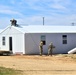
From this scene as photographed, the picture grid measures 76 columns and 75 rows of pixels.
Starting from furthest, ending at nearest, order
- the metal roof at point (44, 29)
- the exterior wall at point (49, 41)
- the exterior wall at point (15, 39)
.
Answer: the metal roof at point (44, 29)
the exterior wall at point (15, 39)
the exterior wall at point (49, 41)

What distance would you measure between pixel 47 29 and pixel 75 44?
388 centimetres

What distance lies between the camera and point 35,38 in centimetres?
3838

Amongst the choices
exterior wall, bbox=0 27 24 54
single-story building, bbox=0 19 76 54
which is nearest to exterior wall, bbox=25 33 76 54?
single-story building, bbox=0 19 76 54

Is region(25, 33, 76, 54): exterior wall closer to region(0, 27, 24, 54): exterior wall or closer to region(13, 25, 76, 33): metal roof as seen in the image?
region(13, 25, 76, 33): metal roof

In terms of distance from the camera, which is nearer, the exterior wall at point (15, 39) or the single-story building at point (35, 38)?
the single-story building at point (35, 38)

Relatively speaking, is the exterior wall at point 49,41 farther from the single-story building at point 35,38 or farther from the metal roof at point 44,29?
the metal roof at point 44,29

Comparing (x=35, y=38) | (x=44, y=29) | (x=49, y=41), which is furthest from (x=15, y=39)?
(x=49, y=41)

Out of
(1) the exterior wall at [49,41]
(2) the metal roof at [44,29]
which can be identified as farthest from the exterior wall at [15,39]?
(1) the exterior wall at [49,41]

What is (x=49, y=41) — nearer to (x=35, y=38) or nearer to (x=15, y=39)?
(x=35, y=38)

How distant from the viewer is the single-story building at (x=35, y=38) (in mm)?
38000

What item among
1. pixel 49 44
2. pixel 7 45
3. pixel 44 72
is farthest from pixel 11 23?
pixel 44 72

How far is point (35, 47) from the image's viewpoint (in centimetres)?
3822

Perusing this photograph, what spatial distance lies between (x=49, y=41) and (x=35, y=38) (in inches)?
73.1

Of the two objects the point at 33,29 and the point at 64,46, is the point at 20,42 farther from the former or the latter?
the point at 64,46
